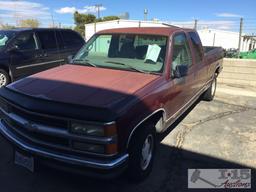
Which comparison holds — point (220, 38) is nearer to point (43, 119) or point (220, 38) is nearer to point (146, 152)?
point (146, 152)

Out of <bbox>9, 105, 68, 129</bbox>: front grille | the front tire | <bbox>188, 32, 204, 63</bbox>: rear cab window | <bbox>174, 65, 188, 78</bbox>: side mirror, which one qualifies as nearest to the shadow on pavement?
the front tire

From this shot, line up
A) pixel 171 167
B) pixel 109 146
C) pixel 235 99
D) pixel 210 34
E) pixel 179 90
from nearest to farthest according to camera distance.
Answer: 1. pixel 109 146
2. pixel 171 167
3. pixel 179 90
4. pixel 235 99
5. pixel 210 34

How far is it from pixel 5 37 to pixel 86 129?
6.44 metres

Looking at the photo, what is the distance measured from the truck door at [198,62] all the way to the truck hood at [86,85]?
6.20 feet

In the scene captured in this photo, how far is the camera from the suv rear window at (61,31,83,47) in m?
9.52

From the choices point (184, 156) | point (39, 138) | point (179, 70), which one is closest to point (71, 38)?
point (179, 70)

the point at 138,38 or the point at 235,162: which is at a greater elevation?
the point at 138,38

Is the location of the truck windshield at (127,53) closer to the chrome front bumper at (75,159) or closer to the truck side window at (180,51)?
the truck side window at (180,51)

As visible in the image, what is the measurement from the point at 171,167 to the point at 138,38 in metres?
1.99

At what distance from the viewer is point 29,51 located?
331 inches

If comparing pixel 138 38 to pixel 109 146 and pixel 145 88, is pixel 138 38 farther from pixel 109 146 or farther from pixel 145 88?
pixel 109 146

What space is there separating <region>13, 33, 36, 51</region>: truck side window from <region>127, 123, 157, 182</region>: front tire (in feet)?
19.0

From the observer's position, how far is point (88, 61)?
181 inches

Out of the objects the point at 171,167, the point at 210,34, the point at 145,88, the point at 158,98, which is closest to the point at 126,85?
the point at 145,88
